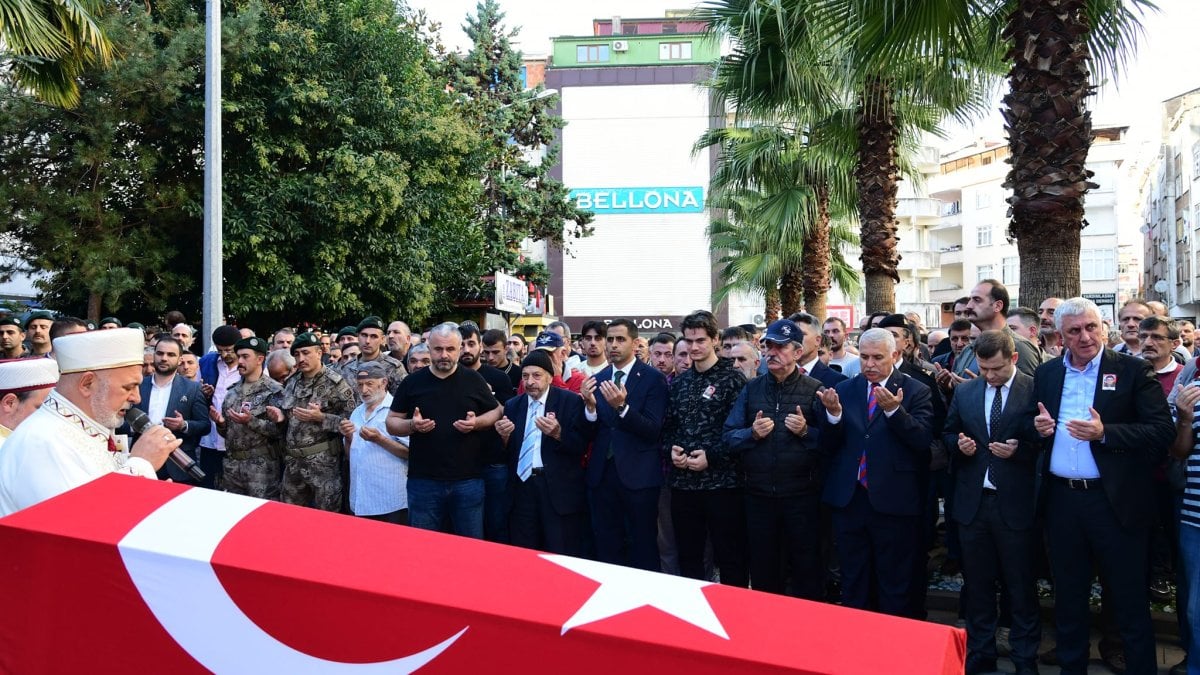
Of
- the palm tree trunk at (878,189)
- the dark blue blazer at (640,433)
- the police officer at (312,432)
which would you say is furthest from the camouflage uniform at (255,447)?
the palm tree trunk at (878,189)

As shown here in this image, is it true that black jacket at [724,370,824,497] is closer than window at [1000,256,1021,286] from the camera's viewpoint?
Yes

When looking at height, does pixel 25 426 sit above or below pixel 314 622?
above

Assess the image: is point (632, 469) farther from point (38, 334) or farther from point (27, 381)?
point (38, 334)

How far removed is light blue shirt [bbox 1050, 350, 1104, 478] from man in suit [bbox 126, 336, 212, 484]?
6.70m

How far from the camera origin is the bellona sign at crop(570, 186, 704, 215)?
62406 millimetres

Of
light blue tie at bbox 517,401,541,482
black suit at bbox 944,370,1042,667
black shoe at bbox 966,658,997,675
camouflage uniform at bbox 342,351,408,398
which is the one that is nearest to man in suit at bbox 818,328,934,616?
black suit at bbox 944,370,1042,667

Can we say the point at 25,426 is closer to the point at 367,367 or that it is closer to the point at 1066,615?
the point at 367,367

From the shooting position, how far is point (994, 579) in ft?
20.5

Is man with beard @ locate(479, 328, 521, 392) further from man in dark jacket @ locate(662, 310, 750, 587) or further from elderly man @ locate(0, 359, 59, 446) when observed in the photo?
elderly man @ locate(0, 359, 59, 446)

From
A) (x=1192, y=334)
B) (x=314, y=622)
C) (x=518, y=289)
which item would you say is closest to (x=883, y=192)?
(x=1192, y=334)

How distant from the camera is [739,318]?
213ft

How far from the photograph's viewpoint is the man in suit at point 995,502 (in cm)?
605

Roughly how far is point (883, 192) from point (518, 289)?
1500cm

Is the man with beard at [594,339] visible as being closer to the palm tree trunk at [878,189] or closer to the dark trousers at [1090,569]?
the dark trousers at [1090,569]
